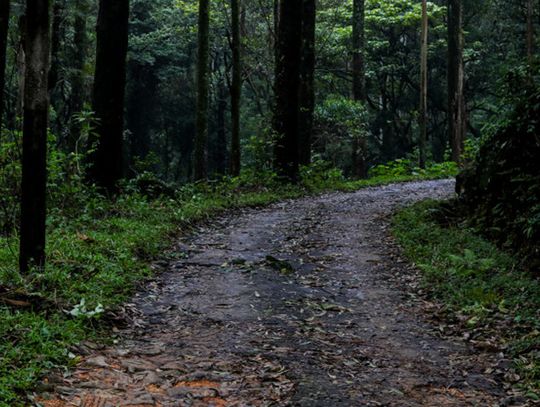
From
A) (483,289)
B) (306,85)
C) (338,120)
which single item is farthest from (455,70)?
(483,289)

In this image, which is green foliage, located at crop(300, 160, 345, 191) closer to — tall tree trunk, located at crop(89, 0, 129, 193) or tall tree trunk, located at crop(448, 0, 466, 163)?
tall tree trunk, located at crop(89, 0, 129, 193)

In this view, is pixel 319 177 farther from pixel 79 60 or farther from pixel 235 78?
pixel 79 60

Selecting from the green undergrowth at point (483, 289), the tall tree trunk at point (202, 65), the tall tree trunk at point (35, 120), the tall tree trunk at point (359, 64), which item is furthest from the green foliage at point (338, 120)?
the tall tree trunk at point (35, 120)

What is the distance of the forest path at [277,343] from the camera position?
4.66 m

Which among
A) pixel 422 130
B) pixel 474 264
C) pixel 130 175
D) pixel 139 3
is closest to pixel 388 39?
pixel 422 130

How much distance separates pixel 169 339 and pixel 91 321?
771mm

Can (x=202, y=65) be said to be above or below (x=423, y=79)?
below

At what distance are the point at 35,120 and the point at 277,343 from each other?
3358mm

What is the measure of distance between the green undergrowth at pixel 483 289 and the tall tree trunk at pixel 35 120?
15.1 feet

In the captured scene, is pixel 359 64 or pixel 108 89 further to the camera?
pixel 359 64

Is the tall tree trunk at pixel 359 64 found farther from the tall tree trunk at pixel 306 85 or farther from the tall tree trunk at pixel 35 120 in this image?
the tall tree trunk at pixel 35 120

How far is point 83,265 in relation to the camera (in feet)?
24.3

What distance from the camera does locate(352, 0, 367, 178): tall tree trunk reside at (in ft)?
84.2

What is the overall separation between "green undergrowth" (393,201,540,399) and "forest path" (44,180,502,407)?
0.33 meters
